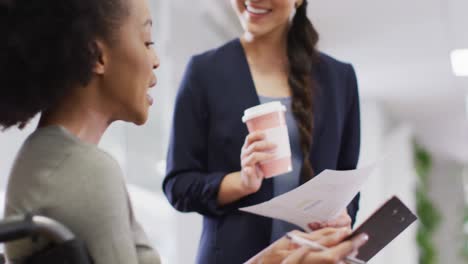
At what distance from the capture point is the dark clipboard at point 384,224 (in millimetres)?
931

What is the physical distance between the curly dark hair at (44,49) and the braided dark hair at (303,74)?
52 centimetres

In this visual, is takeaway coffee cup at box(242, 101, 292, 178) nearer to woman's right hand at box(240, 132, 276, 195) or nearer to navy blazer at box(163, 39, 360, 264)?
woman's right hand at box(240, 132, 276, 195)

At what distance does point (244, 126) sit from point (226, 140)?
0.05 meters

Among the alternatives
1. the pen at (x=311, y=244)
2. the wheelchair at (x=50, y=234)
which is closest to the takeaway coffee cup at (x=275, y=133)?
the pen at (x=311, y=244)

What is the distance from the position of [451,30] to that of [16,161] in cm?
395

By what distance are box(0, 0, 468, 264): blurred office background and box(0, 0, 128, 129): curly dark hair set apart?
1.03m

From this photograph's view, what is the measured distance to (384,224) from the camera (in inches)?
37.4

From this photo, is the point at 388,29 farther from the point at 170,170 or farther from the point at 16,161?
the point at 16,161

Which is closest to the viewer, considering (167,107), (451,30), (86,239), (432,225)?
(86,239)

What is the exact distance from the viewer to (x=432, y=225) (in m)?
7.93

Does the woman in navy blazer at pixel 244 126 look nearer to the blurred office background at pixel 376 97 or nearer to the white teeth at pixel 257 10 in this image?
the white teeth at pixel 257 10

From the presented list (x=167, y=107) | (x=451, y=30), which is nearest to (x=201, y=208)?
(x=167, y=107)

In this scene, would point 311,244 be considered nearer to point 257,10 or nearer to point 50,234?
point 50,234

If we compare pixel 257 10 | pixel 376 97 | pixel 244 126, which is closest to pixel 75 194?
pixel 244 126
